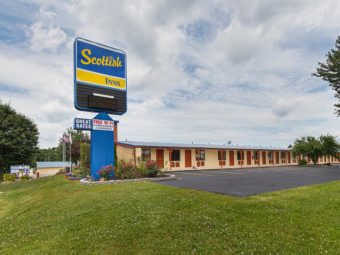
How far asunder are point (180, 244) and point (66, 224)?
3.49 m

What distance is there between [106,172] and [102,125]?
2832 mm

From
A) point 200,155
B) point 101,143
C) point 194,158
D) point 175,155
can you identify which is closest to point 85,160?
point 101,143

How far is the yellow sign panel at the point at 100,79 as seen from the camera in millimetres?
13641

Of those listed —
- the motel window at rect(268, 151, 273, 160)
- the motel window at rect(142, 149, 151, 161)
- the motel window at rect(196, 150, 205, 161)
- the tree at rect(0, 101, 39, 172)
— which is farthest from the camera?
the motel window at rect(268, 151, 273, 160)

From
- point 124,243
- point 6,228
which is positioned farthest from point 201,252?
point 6,228

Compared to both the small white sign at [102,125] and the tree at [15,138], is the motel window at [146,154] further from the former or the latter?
the tree at [15,138]

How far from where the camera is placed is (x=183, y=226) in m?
5.68

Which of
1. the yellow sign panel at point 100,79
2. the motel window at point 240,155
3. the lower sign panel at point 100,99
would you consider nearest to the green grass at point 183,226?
the lower sign panel at point 100,99

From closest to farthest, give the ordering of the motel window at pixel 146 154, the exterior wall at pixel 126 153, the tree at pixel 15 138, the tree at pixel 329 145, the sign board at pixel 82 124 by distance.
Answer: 1. the sign board at pixel 82 124
2. the exterior wall at pixel 126 153
3. the motel window at pixel 146 154
4. the tree at pixel 15 138
5. the tree at pixel 329 145

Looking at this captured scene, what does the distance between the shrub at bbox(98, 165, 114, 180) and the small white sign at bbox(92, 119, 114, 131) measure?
2328 millimetres

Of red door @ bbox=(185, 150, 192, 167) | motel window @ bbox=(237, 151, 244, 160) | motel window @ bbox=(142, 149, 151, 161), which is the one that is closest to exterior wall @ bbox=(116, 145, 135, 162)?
motel window @ bbox=(142, 149, 151, 161)

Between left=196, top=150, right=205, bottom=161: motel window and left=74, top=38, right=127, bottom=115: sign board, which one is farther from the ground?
left=74, top=38, right=127, bottom=115: sign board

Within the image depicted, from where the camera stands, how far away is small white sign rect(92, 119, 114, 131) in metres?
13.9

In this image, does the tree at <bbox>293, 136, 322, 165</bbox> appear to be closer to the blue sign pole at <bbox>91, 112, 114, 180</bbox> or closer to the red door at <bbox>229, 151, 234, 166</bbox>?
the red door at <bbox>229, 151, 234, 166</bbox>
